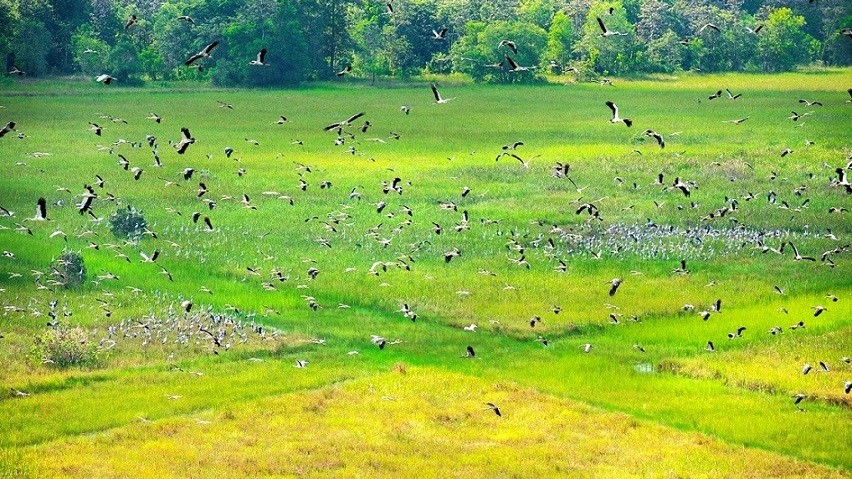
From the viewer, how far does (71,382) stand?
24469 millimetres

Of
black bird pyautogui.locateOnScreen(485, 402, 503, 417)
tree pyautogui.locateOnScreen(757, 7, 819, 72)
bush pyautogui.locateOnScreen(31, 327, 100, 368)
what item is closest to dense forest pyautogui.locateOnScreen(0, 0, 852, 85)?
tree pyautogui.locateOnScreen(757, 7, 819, 72)

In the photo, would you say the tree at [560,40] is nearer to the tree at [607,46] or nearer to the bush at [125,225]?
the tree at [607,46]

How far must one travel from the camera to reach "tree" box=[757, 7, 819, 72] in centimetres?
10494

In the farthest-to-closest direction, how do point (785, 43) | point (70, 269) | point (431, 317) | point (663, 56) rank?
point (663, 56) → point (785, 43) → point (70, 269) → point (431, 317)

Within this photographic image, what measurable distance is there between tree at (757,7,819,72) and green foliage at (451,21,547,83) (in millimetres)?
20410

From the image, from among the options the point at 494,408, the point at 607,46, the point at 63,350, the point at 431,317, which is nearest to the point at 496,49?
the point at 607,46

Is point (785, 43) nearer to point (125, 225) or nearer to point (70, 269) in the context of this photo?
point (125, 225)

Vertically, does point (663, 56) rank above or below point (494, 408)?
above

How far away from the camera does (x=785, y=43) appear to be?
105m

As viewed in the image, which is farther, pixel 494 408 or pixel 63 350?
pixel 63 350

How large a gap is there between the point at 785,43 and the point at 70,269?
86991mm

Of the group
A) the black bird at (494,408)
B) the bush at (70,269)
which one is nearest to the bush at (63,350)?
the bush at (70,269)

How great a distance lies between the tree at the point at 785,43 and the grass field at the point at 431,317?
4901cm

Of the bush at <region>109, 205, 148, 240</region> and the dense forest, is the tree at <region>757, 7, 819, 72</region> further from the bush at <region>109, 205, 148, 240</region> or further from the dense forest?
the bush at <region>109, 205, 148, 240</region>
